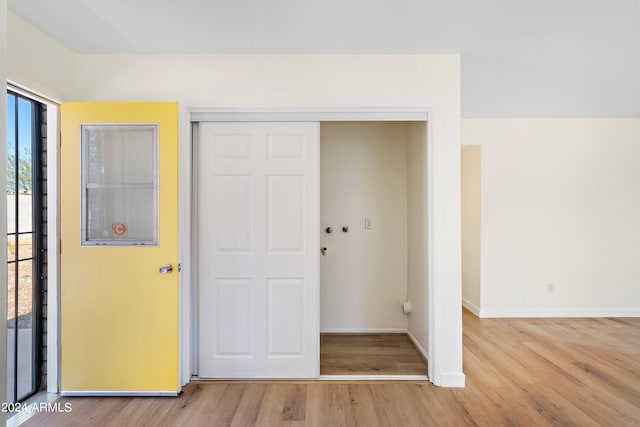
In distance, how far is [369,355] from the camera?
3059 mm

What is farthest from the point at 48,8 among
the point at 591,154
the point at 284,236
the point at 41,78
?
the point at 591,154

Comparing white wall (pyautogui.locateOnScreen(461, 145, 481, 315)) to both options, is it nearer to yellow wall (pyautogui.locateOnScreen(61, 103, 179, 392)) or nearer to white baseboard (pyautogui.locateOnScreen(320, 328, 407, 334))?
white baseboard (pyautogui.locateOnScreen(320, 328, 407, 334))

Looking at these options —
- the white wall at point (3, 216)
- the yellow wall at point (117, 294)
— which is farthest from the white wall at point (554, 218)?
the white wall at point (3, 216)

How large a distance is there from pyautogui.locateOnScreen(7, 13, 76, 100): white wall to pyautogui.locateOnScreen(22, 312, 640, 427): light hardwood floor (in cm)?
216

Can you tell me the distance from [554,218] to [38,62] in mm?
5386

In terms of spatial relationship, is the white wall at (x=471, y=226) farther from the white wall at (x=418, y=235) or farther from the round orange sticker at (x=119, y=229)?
the round orange sticker at (x=119, y=229)

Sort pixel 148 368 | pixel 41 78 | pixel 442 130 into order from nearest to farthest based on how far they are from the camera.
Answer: pixel 41 78, pixel 148 368, pixel 442 130

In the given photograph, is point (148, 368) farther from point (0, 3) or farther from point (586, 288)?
point (586, 288)

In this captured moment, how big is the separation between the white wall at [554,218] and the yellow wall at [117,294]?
11.9 ft

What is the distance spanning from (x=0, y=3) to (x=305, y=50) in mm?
1833

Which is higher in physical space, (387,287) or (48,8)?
(48,8)

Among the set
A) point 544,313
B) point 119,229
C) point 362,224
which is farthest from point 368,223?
point 544,313

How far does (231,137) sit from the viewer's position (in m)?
2.62

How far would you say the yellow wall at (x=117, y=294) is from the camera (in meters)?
2.37
